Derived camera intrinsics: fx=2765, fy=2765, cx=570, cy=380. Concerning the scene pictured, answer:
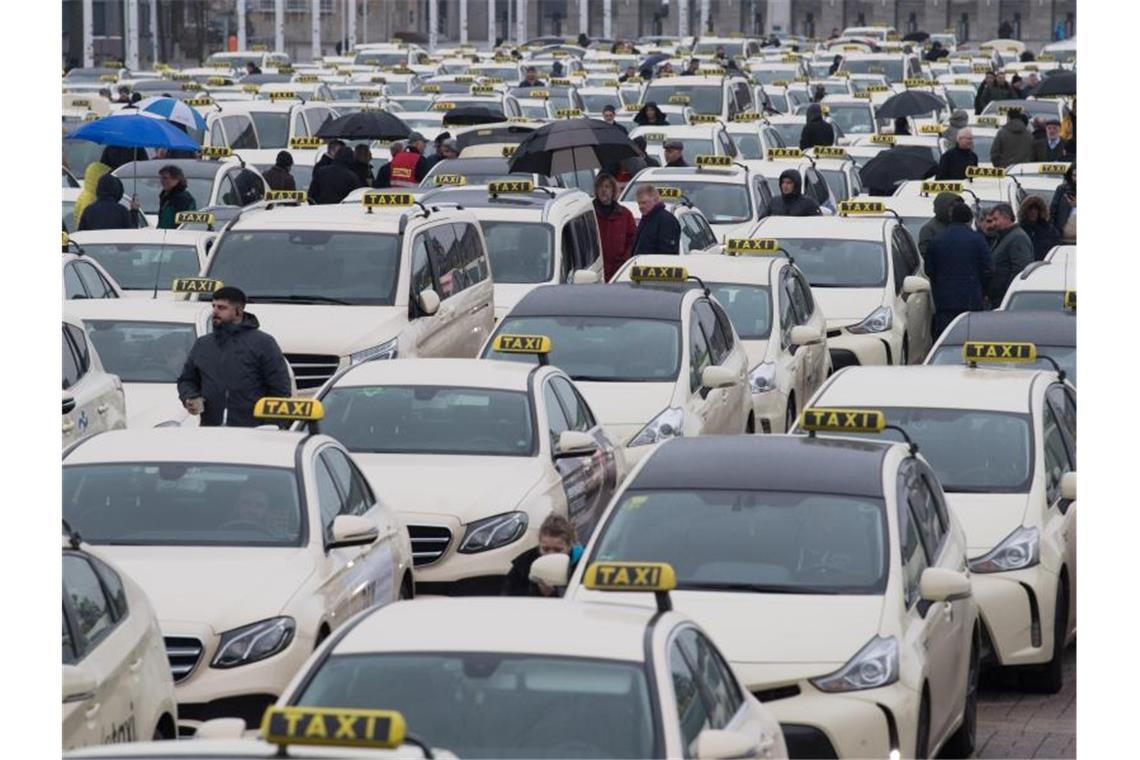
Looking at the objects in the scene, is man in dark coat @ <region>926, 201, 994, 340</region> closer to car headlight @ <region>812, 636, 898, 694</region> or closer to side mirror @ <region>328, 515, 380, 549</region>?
side mirror @ <region>328, 515, 380, 549</region>

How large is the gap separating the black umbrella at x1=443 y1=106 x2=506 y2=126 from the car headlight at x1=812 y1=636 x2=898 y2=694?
26842mm

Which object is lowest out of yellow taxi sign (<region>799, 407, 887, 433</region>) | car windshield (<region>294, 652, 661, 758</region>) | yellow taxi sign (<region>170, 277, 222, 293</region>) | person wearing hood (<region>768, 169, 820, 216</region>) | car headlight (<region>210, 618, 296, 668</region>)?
car headlight (<region>210, 618, 296, 668</region>)

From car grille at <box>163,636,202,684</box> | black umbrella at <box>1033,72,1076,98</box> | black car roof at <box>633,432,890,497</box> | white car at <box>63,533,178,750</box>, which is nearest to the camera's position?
white car at <box>63,533,178,750</box>

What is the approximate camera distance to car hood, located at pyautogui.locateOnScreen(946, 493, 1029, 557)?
12.7 meters

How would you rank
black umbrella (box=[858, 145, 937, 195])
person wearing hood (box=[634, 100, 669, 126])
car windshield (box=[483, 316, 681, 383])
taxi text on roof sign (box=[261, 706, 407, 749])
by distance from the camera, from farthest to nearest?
person wearing hood (box=[634, 100, 669, 126]) → black umbrella (box=[858, 145, 937, 195]) → car windshield (box=[483, 316, 681, 383]) → taxi text on roof sign (box=[261, 706, 407, 749])

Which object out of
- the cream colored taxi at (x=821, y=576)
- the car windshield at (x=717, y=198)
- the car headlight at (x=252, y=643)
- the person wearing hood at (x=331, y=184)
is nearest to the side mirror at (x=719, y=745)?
the cream colored taxi at (x=821, y=576)

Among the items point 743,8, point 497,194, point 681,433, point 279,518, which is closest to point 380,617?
point 279,518

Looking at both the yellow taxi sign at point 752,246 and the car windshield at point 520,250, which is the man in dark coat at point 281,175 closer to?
the car windshield at point 520,250

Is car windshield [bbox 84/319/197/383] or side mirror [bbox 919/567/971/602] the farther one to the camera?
car windshield [bbox 84/319/197/383]

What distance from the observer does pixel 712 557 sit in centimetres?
1057

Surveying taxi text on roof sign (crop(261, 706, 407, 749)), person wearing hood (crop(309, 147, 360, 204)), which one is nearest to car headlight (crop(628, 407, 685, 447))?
taxi text on roof sign (crop(261, 706, 407, 749))

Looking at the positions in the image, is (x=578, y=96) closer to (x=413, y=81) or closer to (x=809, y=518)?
(x=413, y=81)

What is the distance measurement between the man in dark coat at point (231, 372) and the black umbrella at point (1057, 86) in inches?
1112

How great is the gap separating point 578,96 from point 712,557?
36.4 meters
